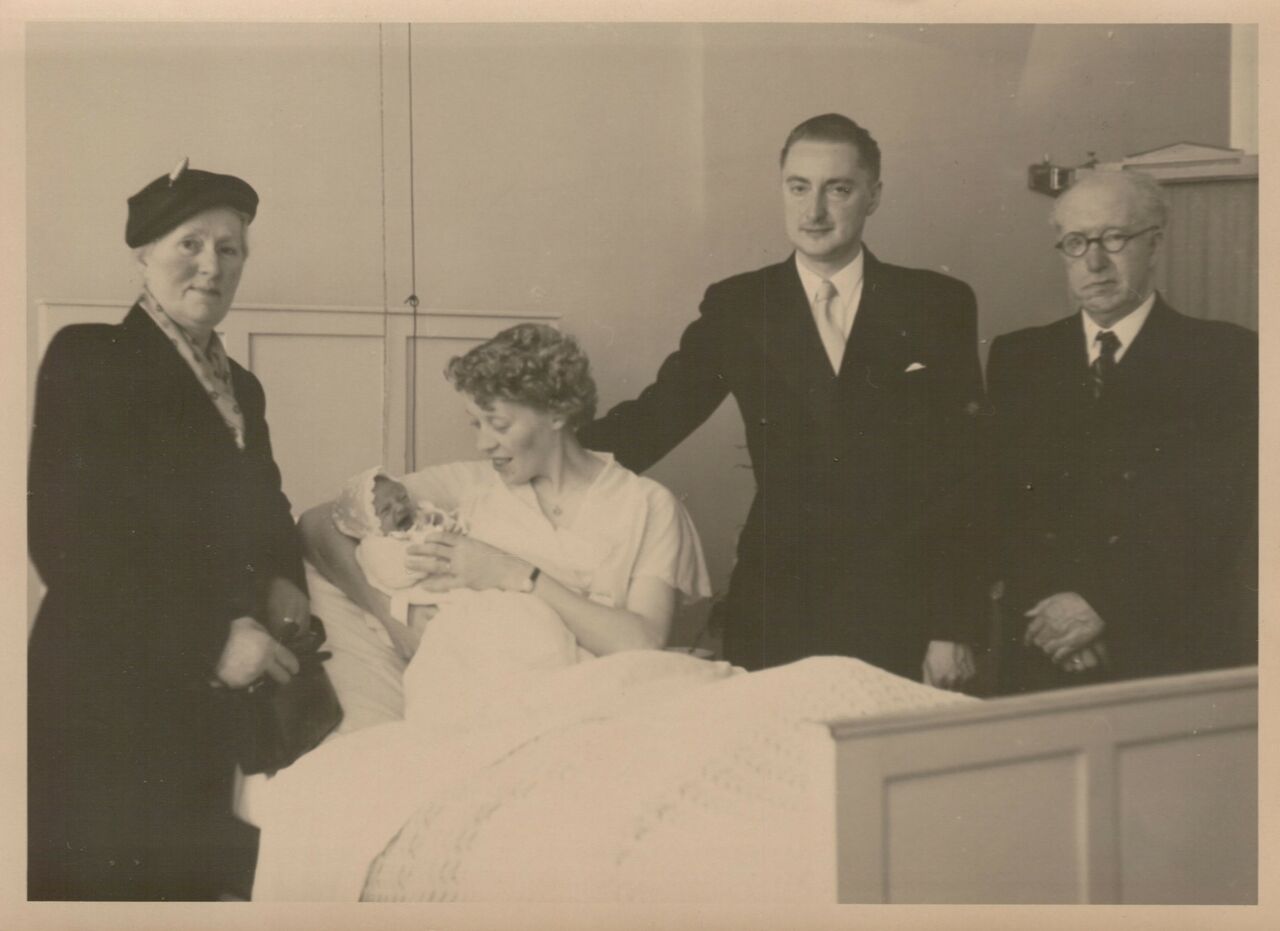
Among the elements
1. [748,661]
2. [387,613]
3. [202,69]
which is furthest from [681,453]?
[202,69]

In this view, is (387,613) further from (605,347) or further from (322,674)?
(605,347)

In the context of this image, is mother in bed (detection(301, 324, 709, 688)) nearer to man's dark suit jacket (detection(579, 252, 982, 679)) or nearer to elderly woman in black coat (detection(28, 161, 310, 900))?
man's dark suit jacket (detection(579, 252, 982, 679))

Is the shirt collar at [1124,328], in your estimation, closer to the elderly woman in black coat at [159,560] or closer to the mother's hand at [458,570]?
the mother's hand at [458,570]

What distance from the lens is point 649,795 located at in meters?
2.90

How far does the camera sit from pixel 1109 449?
3121 mm

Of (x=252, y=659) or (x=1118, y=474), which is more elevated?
(x=1118, y=474)

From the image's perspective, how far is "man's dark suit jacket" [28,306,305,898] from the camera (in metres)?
3.05

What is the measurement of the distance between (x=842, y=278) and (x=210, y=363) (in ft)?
4.99

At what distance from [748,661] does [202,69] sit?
6.36 feet

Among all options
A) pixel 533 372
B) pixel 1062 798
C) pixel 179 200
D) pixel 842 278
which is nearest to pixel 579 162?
pixel 533 372

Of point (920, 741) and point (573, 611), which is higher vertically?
point (573, 611)

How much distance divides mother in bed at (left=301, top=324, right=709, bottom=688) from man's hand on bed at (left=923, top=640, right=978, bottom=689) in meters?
0.55

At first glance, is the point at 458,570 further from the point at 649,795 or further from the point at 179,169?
the point at 179,169

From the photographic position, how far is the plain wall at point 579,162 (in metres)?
3.13
